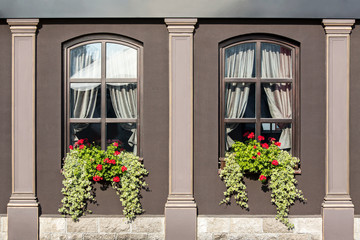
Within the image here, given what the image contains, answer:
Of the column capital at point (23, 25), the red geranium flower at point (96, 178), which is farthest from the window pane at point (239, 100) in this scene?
the column capital at point (23, 25)

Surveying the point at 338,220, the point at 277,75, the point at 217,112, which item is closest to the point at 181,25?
the point at 217,112

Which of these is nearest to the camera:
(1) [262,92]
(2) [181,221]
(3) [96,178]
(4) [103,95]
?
(3) [96,178]

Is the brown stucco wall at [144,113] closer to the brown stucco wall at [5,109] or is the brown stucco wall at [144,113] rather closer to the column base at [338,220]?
the brown stucco wall at [5,109]

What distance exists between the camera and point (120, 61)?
6.69 metres

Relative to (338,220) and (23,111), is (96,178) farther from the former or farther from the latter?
(338,220)

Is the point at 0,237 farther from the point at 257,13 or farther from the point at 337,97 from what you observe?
the point at 337,97

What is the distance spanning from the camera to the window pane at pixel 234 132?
21.9 ft

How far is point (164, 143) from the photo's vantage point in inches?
257

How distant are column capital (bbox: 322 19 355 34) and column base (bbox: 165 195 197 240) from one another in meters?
4.00

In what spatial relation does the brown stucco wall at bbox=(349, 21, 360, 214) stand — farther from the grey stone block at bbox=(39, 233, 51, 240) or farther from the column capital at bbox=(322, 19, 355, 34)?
the grey stone block at bbox=(39, 233, 51, 240)

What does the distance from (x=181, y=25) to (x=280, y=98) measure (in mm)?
2288

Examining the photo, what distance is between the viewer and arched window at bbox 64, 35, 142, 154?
667 cm

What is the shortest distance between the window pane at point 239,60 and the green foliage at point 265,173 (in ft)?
3.90

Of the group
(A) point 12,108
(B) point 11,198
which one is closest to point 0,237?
(B) point 11,198
